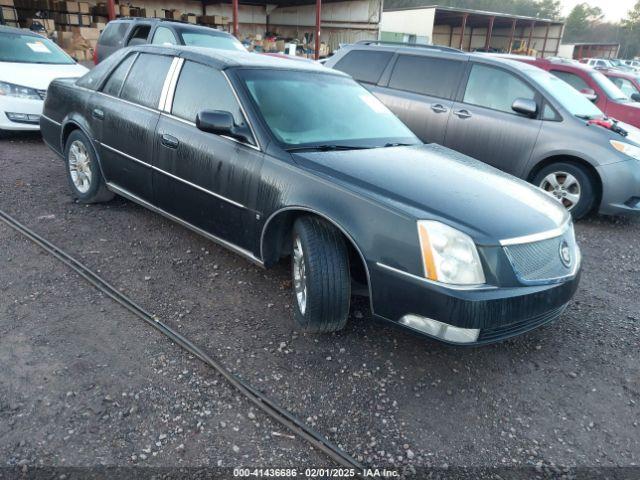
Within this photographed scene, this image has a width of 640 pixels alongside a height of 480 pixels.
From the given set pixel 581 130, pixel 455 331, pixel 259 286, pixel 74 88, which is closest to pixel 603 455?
pixel 455 331

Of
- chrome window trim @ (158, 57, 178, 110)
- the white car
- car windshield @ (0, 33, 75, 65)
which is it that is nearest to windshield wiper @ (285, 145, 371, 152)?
chrome window trim @ (158, 57, 178, 110)

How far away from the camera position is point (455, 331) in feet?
8.04

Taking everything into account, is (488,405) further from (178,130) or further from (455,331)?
(178,130)

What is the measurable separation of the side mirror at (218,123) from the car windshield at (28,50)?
6.00 metres

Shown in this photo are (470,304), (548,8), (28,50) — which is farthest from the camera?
(548,8)

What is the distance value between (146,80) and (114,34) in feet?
24.2

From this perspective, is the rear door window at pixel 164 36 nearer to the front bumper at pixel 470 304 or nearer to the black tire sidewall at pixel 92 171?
the black tire sidewall at pixel 92 171

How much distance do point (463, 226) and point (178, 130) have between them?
2224 millimetres

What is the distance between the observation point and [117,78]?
14.3ft

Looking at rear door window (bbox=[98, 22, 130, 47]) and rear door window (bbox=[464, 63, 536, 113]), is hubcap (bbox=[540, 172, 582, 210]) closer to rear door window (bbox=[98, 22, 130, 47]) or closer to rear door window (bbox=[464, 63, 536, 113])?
rear door window (bbox=[464, 63, 536, 113])

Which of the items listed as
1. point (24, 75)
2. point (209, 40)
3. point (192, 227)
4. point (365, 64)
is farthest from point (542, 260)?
point (209, 40)

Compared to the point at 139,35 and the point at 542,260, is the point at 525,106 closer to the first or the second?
the point at 542,260

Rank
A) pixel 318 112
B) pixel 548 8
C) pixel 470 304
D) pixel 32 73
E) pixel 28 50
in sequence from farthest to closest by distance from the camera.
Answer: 1. pixel 548 8
2. pixel 28 50
3. pixel 32 73
4. pixel 318 112
5. pixel 470 304

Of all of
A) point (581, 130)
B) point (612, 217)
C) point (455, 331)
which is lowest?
point (612, 217)
